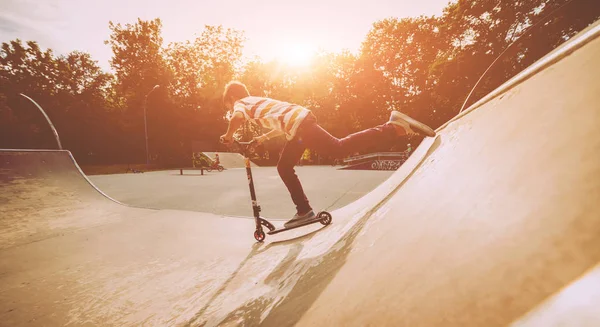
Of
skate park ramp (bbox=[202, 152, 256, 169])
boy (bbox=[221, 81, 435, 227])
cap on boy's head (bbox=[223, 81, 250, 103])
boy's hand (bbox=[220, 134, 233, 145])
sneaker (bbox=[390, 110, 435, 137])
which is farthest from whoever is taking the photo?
skate park ramp (bbox=[202, 152, 256, 169])

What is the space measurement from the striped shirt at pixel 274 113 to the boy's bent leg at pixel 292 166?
15cm

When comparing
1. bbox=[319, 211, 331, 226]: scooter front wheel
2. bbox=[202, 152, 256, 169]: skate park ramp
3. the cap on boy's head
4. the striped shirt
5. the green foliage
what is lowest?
bbox=[319, 211, 331, 226]: scooter front wheel

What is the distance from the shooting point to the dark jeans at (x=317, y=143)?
274cm

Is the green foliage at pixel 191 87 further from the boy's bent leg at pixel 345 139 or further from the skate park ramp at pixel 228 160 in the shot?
the boy's bent leg at pixel 345 139

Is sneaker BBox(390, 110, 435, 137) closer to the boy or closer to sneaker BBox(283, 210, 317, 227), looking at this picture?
the boy

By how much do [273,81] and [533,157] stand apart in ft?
133

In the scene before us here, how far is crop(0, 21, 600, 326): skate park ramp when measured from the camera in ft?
2.02

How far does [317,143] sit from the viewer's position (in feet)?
9.50

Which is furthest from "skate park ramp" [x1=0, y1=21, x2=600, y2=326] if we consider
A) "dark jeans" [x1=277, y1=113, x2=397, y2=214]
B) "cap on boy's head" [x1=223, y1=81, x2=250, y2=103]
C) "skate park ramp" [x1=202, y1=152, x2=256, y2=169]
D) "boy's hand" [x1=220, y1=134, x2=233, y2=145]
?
"skate park ramp" [x1=202, y1=152, x2=256, y2=169]

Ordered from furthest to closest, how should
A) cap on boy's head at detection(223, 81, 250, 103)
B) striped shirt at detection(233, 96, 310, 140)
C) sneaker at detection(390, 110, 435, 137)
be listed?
1. cap on boy's head at detection(223, 81, 250, 103)
2. striped shirt at detection(233, 96, 310, 140)
3. sneaker at detection(390, 110, 435, 137)

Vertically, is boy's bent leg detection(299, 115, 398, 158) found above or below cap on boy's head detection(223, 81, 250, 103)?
below

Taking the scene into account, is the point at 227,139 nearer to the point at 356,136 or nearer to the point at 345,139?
the point at 345,139

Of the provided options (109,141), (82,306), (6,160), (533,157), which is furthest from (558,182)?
(109,141)

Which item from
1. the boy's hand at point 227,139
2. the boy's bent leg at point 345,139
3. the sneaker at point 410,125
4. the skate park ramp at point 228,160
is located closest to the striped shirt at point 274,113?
the boy's bent leg at point 345,139
